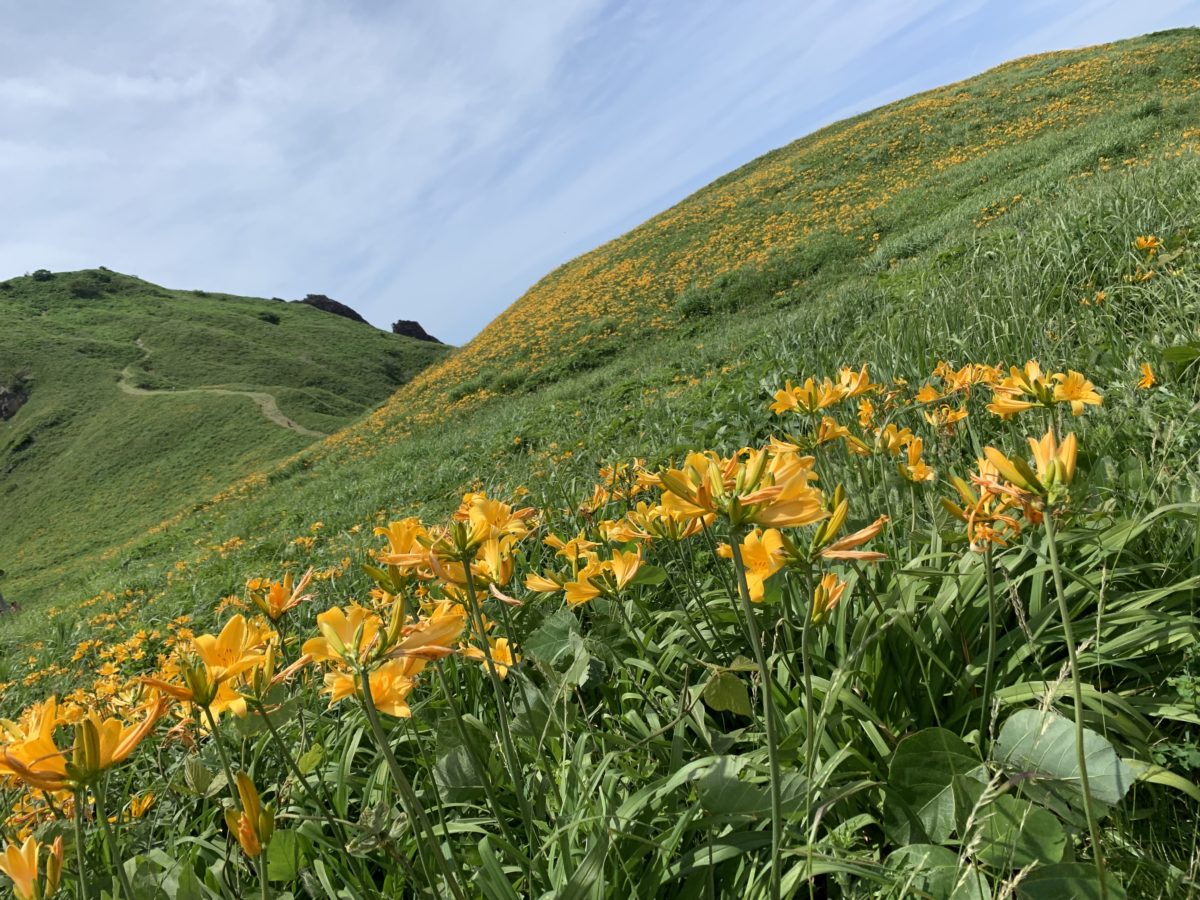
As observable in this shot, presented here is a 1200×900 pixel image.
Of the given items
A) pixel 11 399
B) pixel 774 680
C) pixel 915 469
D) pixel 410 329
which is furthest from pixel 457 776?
pixel 410 329

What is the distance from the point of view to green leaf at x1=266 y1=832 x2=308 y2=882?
4.49ft

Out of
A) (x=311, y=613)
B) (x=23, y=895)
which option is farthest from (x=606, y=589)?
(x=311, y=613)

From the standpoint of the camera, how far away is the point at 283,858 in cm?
138

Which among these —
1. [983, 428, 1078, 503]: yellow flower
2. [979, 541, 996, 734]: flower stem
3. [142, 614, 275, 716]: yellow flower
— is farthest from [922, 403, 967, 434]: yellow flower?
[142, 614, 275, 716]: yellow flower

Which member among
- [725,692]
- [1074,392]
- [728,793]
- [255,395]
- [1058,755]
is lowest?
[1058,755]

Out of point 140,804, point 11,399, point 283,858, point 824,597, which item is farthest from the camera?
point 11,399

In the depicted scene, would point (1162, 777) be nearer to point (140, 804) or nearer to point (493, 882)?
point (493, 882)

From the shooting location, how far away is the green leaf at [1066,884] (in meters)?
0.90

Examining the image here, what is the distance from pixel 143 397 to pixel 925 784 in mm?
46802

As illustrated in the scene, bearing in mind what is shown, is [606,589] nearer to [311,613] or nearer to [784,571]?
[784,571]

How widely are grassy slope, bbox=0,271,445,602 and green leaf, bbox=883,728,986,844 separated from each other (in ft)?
81.6

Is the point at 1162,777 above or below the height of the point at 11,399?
below

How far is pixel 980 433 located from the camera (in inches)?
106

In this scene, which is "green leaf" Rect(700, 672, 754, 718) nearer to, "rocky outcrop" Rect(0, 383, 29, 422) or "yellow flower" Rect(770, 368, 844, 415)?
"yellow flower" Rect(770, 368, 844, 415)
